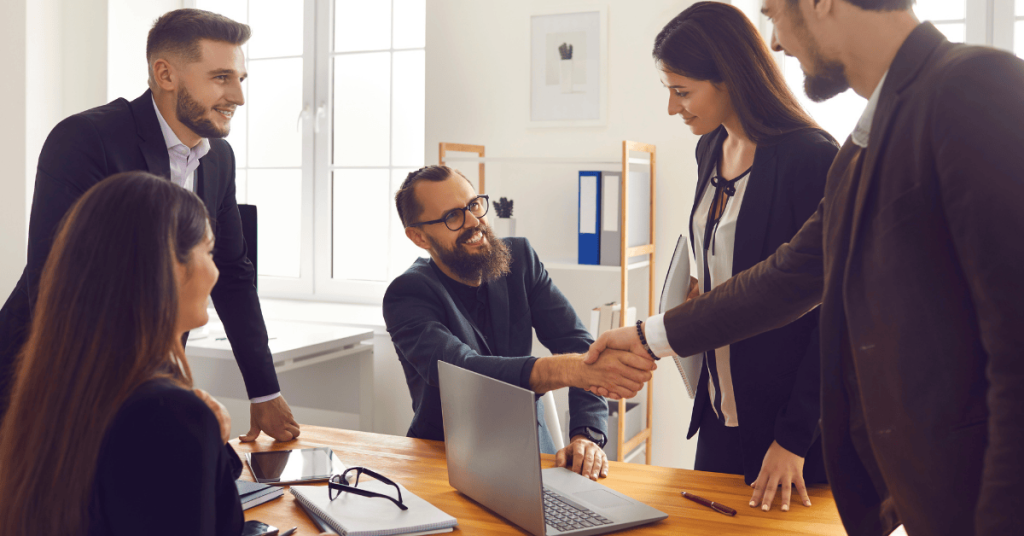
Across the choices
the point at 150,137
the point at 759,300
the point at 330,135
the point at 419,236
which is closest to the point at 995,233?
the point at 759,300

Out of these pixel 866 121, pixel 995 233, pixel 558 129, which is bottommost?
pixel 995 233

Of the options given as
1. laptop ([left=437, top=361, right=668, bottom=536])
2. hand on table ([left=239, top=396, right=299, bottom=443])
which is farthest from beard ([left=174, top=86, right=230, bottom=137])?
laptop ([left=437, top=361, right=668, bottom=536])

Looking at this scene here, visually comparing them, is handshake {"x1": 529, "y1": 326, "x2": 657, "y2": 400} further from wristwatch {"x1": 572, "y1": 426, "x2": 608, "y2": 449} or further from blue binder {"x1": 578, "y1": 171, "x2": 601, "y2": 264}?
blue binder {"x1": 578, "y1": 171, "x2": 601, "y2": 264}

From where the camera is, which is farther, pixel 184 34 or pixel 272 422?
pixel 184 34

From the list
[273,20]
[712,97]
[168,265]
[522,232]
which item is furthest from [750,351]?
[273,20]

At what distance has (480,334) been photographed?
6.63ft

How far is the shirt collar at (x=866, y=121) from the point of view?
0.92 metres

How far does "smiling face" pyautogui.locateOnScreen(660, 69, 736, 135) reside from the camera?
5.42 ft

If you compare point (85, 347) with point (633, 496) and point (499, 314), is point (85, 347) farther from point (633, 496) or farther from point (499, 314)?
point (499, 314)

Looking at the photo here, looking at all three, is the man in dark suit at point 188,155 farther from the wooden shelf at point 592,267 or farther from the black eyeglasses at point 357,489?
the wooden shelf at point 592,267

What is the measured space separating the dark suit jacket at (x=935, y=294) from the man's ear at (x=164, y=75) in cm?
156

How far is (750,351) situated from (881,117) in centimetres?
75

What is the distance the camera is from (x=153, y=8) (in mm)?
4008

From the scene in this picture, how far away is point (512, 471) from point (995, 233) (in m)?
0.76
